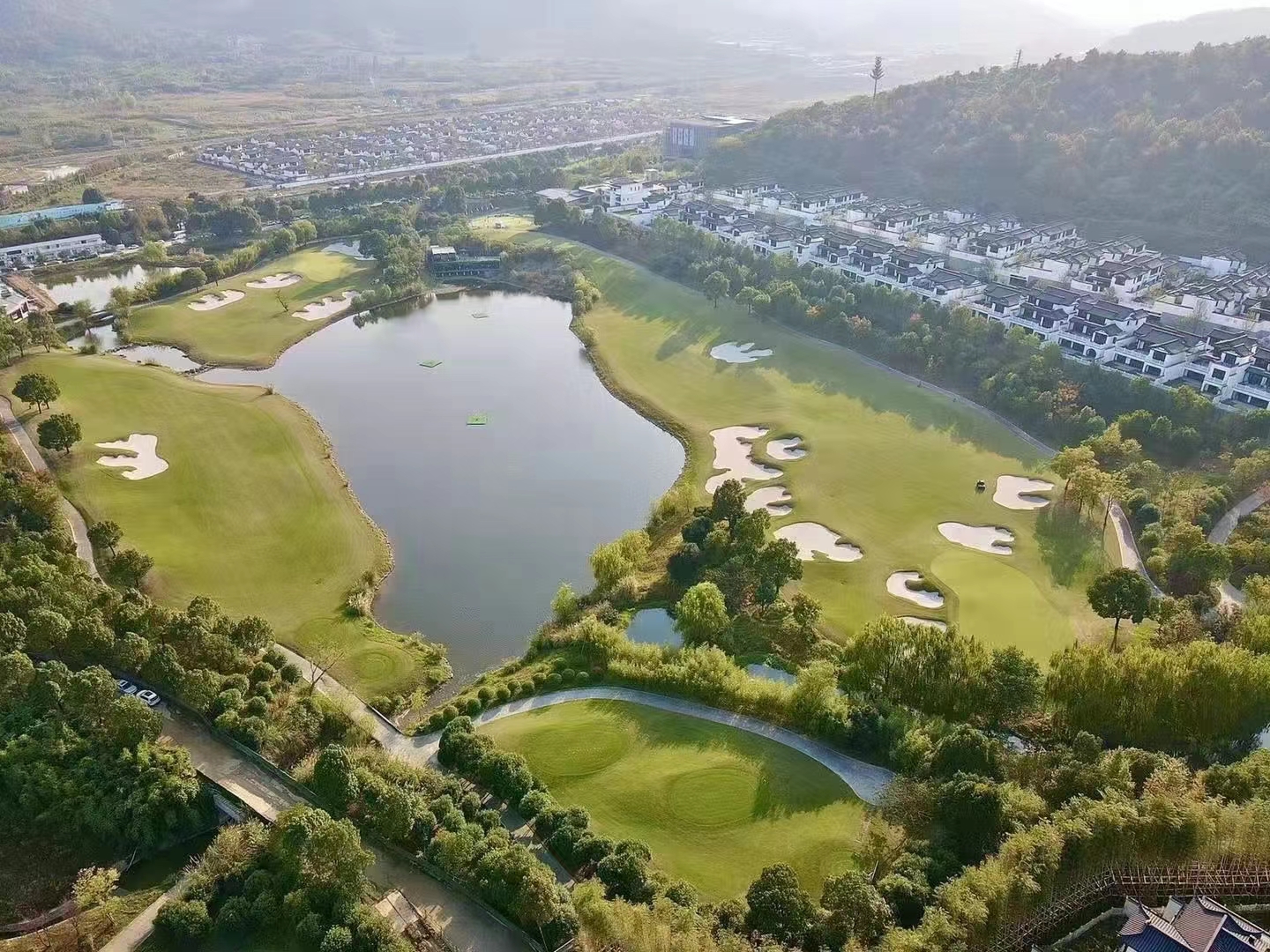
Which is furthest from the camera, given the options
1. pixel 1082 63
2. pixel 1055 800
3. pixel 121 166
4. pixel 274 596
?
pixel 121 166

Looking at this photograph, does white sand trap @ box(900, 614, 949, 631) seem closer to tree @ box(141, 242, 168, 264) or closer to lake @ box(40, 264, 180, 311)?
lake @ box(40, 264, 180, 311)

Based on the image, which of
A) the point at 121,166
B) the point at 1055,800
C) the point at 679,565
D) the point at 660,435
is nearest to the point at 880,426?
the point at 660,435

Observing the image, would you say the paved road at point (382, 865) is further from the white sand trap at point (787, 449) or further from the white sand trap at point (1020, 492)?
the white sand trap at point (1020, 492)

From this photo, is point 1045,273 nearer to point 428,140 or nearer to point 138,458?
point 138,458

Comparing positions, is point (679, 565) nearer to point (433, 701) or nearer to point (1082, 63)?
point (433, 701)

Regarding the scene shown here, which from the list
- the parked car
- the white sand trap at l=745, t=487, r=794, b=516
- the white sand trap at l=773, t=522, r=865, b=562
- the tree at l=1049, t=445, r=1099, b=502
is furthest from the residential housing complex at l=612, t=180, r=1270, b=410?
the parked car
